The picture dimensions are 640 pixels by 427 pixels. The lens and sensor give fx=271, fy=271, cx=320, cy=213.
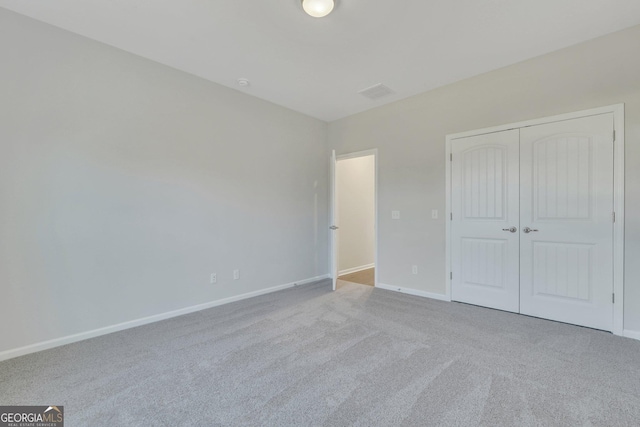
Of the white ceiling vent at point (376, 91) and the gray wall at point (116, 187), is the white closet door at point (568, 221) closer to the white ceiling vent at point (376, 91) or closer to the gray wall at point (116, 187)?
the white ceiling vent at point (376, 91)

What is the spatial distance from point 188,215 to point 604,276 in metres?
4.23

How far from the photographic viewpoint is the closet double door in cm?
255

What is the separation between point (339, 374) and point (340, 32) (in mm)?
2771

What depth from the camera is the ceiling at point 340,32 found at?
2119mm

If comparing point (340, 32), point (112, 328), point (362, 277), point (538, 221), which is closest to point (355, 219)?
point (362, 277)

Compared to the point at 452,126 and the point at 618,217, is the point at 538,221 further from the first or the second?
the point at 452,126

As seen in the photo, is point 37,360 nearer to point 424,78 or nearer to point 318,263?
point 318,263

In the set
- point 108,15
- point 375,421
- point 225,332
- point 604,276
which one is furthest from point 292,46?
point 604,276

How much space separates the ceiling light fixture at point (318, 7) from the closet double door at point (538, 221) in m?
2.21

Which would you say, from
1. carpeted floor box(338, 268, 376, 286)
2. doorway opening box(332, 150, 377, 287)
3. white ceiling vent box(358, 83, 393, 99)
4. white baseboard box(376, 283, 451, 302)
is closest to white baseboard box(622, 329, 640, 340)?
white baseboard box(376, 283, 451, 302)

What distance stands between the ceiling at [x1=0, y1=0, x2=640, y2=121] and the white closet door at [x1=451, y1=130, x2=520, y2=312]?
90 centimetres

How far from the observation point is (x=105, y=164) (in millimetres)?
2557

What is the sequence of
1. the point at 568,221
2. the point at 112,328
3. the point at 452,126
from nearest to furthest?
the point at 112,328 < the point at 568,221 < the point at 452,126

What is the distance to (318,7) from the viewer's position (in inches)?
80.0
